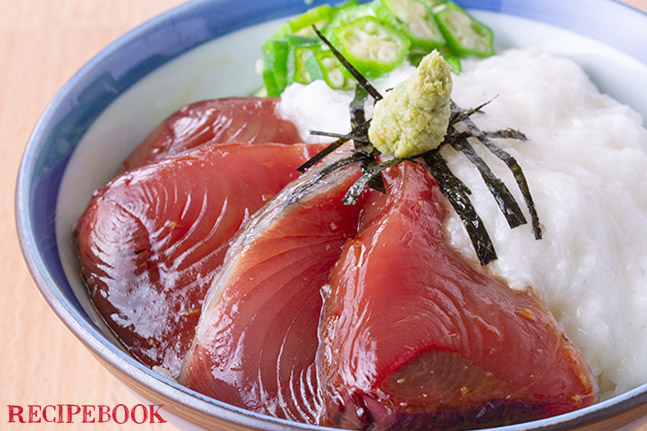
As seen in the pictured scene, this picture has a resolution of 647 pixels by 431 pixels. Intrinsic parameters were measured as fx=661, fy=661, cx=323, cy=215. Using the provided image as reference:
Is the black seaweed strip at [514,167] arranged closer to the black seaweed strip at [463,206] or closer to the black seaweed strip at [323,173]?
the black seaweed strip at [463,206]

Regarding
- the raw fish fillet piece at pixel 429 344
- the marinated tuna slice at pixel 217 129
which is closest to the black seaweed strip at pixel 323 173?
the raw fish fillet piece at pixel 429 344

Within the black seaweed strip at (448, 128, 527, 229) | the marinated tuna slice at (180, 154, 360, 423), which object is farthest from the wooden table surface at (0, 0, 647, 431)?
the black seaweed strip at (448, 128, 527, 229)

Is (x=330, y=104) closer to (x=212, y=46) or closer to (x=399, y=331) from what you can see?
(x=212, y=46)

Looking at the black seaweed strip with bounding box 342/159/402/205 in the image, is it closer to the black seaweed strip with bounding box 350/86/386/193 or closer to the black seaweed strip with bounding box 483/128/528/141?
the black seaweed strip with bounding box 350/86/386/193

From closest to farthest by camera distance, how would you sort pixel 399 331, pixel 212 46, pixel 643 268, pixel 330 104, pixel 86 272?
pixel 399 331 → pixel 643 268 → pixel 86 272 → pixel 330 104 → pixel 212 46

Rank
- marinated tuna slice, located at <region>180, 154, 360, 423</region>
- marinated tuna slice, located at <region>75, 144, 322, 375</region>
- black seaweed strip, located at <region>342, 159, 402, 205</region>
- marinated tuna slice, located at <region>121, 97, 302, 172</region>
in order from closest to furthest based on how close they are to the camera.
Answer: marinated tuna slice, located at <region>180, 154, 360, 423</region>
black seaweed strip, located at <region>342, 159, 402, 205</region>
marinated tuna slice, located at <region>75, 144, 322, 375</region>
marinated tuna slice, located at <region>121, 97, 302, 172</region>

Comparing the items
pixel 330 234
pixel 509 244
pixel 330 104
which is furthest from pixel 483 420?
pixel 330 104

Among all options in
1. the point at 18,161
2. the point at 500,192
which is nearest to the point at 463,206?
the point at 500,192

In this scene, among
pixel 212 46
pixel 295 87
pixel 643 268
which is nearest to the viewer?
pixel 643 268
